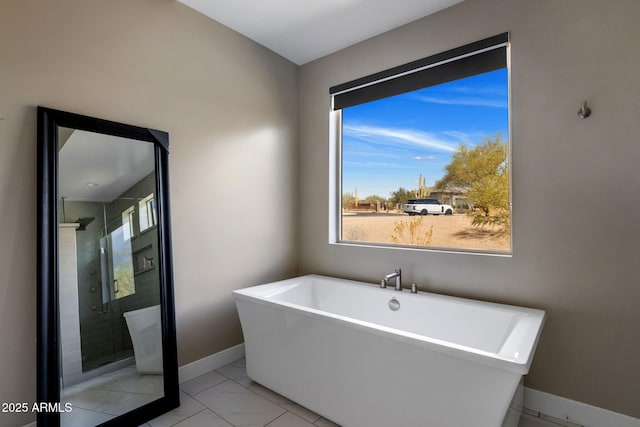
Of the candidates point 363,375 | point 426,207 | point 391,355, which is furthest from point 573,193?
point 363,375

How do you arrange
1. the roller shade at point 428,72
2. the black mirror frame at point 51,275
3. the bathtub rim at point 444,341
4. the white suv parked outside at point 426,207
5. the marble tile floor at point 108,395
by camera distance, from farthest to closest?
the white suv parked outside at point 426,207, the roller shade at point 428,72, the marble tile floor at point 108,395, the black mirror frame at point 51,275, the bathtub rim at point 444,341

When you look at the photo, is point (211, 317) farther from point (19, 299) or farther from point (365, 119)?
point (365, 119)

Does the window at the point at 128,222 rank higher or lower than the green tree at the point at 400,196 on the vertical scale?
lower

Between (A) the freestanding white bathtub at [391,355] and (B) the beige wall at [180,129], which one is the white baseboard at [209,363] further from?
(A) the freestanding white bathtub at [391,355]

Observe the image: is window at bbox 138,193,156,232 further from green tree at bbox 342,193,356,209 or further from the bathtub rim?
green tree at bbox 342,193,356,209

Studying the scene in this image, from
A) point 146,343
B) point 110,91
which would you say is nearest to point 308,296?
point 146,343

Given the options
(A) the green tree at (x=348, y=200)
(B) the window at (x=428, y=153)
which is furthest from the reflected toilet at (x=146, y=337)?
(A) the green tree at (x=348, y=200)

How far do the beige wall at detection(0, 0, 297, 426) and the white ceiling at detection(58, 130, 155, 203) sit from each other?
0.46 ft

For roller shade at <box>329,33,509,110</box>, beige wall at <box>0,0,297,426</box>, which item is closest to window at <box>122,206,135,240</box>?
beige wall at <box>0,0,297,426</box>

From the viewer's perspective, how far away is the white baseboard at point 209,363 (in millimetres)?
2398

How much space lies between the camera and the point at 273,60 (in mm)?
3068

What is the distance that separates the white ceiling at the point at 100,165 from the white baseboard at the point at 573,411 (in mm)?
2896

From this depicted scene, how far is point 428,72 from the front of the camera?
8.30 ft

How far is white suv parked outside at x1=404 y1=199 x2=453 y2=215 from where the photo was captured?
8.50ft
